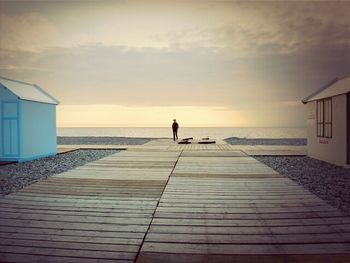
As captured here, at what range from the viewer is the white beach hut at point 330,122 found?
11203 mm

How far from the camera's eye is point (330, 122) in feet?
40.7

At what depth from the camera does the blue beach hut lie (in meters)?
13.1

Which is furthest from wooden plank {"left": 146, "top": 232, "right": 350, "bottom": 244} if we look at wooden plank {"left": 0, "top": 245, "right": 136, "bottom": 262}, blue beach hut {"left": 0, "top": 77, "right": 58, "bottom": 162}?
blue beach hut {"left": 0, "top": 77, "right": 58, "bottom": 162}

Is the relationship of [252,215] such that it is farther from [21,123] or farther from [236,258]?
[21,123]

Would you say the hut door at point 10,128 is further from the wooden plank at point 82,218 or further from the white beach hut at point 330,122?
the white beach hut at point 330,122

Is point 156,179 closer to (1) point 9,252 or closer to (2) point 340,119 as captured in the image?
(1) point 9,252

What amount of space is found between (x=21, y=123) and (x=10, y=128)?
483 millimetres

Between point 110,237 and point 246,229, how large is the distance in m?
1.60

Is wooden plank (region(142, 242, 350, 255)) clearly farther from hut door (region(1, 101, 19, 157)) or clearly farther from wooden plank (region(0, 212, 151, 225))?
hut door (region(1, 101, 19, 157))

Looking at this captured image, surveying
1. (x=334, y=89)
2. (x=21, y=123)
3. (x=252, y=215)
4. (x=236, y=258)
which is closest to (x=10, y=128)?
(x=21, y=123)

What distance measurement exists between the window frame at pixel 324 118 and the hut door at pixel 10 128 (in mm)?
12241

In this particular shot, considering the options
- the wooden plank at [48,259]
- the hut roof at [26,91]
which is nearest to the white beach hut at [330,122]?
the wooden plank at [48,259]

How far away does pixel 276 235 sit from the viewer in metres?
3.70

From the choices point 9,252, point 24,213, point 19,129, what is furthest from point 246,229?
point 19,129
